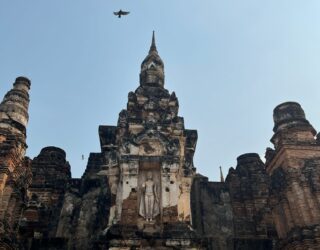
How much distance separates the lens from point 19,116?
42.2 feet

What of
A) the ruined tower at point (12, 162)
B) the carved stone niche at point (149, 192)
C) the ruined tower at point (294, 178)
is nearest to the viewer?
the carved stone niche at point (149, 192)

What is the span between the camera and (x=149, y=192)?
978 centimetres

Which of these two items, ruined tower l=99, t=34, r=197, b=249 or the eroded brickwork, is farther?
the eroded brickwork

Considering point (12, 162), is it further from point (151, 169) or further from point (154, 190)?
point (154, 190)

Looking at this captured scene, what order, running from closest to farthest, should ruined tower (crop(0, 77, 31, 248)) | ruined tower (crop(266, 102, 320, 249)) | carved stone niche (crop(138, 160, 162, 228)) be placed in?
carved stone niche (crop(138, 160, 162, 228)) < ruined tower (crop(266, 102, 320, 249)) < ruined tower (crop(0, 77, 31, 248))

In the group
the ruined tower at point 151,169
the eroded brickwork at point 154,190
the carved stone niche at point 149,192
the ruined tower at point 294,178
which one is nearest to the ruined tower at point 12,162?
the eroded brickwork at point 154,190

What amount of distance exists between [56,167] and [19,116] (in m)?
2.27

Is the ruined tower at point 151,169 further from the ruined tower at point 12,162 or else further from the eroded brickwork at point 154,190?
the ruined tower at point 12,162

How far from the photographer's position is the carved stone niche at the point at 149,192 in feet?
30.7

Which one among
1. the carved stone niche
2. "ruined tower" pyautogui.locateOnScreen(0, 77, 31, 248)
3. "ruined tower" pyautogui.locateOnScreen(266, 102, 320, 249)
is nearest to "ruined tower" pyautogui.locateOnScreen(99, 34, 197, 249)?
the carved stone niche

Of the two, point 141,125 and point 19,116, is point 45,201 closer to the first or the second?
point 19,116

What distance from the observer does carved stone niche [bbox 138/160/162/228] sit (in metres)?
9.34

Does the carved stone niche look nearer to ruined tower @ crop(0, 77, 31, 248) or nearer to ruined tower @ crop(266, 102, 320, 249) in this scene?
ruined tower @ crop(0, 77, 31, 248)

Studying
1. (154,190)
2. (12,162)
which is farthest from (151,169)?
(12,162)
